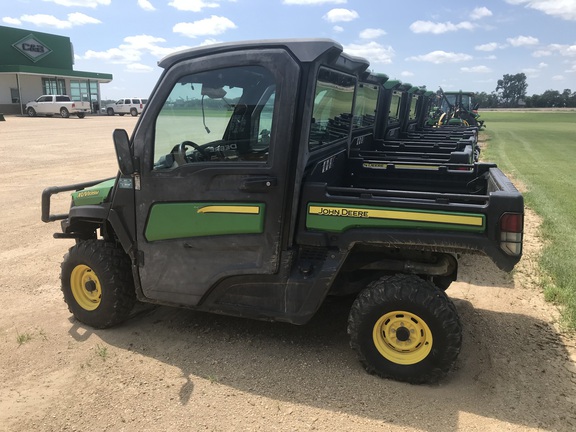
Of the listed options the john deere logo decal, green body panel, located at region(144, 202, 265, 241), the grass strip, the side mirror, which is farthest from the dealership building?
green body panel, located at region(144, 202, 265, 241)

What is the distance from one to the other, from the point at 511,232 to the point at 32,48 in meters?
47.2

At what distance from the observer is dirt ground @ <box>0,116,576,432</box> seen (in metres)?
2.83

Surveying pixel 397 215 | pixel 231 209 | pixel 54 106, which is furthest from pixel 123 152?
pixel 54 106

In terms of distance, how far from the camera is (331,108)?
3.89 m

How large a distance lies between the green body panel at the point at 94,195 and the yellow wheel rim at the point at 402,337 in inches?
90.5

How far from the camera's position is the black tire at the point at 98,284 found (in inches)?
151

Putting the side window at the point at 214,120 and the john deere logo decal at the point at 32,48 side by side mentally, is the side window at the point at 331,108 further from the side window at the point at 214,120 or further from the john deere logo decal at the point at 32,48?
the john deere logo decal at the point at 32,48

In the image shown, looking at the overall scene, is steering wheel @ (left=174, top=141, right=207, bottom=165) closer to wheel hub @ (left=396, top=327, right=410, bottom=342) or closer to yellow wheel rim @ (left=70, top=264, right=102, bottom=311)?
yellow wheel rim @ (left=70, top=264, right=102, bottom=311)

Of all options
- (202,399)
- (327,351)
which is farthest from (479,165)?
(202,399)

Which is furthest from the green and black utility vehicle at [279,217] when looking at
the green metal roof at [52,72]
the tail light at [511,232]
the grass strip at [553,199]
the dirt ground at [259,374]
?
the green metal roof at [52,72]

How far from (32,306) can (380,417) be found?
128 inches

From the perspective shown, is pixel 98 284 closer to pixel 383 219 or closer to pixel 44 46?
pixel 383 219

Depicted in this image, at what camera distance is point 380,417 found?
112 inches

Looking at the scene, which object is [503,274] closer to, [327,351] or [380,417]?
[327,351]
